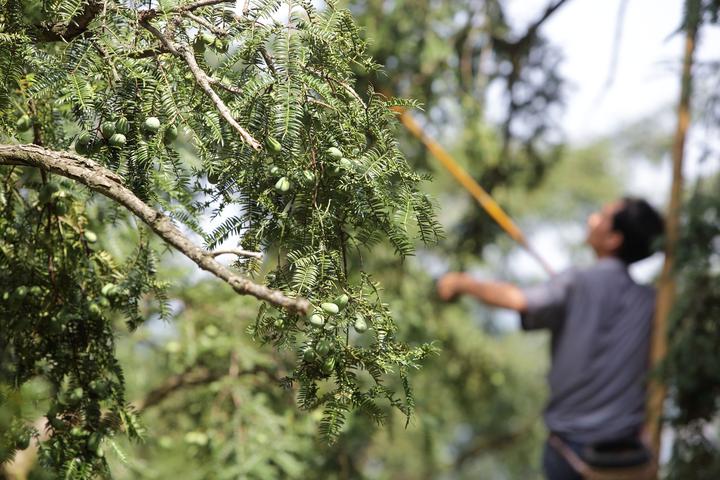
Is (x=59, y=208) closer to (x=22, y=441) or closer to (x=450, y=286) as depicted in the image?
(x=22, y=441)

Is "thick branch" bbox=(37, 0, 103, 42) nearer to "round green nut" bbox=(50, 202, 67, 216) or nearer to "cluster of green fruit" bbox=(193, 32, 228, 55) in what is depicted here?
"cluster of green fruit" bbox=(193, 32, 228, 55)

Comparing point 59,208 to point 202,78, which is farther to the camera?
point 59,208

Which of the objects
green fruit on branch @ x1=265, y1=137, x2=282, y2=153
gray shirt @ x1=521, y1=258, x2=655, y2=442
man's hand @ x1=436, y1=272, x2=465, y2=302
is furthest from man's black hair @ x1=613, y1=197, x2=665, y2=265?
green fruit on branch @ x1=265, y1=137, x2=282, y2=153

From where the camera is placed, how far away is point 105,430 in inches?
63.9

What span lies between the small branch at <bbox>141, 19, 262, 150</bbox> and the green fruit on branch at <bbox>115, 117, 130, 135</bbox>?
5.9 inches

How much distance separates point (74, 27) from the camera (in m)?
1.49

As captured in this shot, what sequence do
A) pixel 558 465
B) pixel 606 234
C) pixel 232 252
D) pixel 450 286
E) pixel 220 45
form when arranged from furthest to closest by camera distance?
pixel 606 234
pixel 450 286
pixel 558 465
pixel 220 45
pixel 232 252

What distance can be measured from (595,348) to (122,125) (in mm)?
2869

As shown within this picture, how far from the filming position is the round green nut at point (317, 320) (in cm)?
127

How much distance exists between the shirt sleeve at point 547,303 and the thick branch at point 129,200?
8.78 feet

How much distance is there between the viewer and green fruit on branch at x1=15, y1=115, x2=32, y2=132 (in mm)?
1551

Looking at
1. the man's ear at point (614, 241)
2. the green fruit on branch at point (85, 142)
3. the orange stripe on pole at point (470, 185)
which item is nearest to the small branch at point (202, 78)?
the green fruit on branch at point (85, 142)

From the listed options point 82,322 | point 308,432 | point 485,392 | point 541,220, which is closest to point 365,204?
point 82,322

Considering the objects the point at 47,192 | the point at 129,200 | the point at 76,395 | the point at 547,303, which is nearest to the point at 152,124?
the point at 129,200
